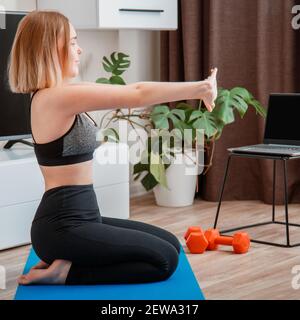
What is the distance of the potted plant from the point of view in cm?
411

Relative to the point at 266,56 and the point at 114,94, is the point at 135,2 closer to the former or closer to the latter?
the point at 266,56

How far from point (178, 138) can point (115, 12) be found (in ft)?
2.67

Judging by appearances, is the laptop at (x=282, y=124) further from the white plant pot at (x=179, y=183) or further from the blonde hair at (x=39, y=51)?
the blonde hair at (x=39, y=51)

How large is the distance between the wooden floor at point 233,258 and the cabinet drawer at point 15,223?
43 millimetres

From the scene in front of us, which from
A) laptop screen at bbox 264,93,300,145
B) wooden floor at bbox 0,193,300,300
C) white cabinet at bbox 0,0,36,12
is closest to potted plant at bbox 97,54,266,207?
wooden floor at bbox 0,193,300,300

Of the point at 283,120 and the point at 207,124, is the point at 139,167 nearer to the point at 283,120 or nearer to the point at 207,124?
the point at 207,124

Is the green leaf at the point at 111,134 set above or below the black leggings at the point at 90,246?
above

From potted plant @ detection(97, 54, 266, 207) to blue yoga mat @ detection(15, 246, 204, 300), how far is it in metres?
1.81

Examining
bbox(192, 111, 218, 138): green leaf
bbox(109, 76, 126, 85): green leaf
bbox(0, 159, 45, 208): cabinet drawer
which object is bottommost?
bbox(0, 159, 45, 208): cabinet drawer

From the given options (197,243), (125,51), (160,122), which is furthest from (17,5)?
(197,243)

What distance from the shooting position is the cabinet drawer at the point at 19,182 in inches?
131

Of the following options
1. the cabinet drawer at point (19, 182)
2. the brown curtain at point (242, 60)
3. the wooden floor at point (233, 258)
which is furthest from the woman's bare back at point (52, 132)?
the brown curtain at point (242, 60)

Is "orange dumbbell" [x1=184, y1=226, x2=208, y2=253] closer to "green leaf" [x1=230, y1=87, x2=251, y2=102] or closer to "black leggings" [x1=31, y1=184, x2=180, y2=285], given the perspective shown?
"black leggings" [x1=31, y1=184, x2=180, y2=285]
